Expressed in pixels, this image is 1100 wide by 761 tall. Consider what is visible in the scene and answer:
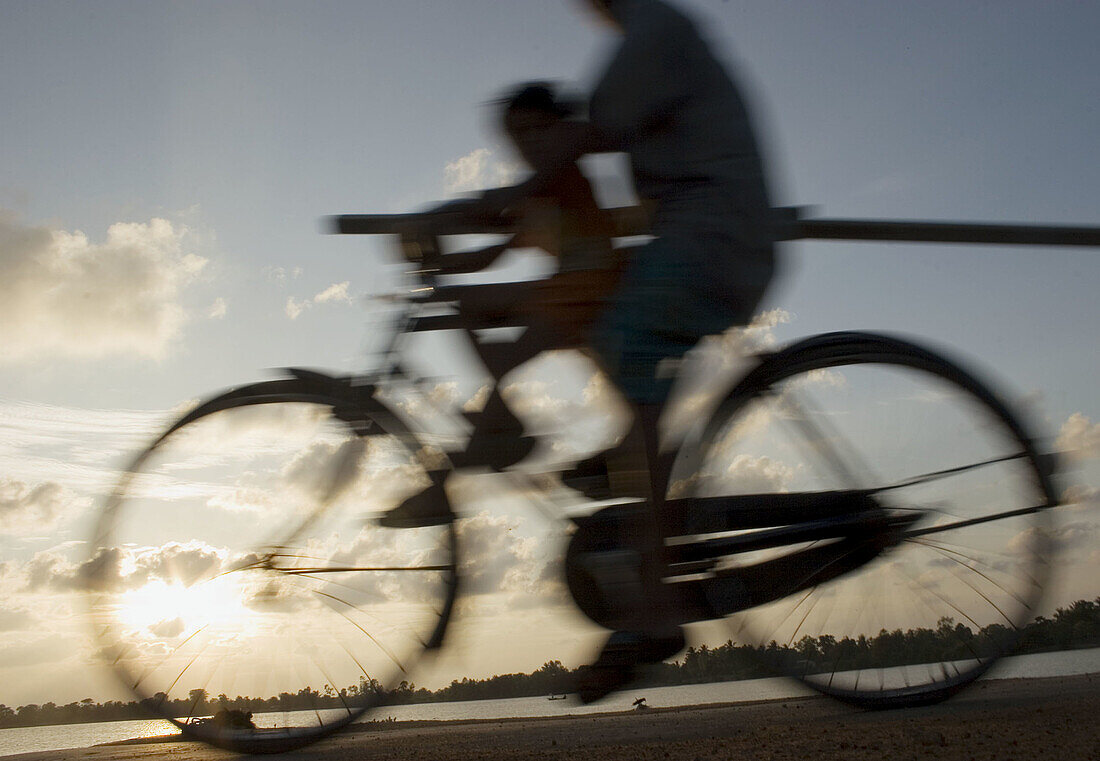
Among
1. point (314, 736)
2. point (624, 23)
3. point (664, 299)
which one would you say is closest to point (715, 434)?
point (664, 299)

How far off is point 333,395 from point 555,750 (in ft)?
4.70

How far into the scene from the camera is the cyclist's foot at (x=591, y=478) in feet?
7.66

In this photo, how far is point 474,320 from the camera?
249 centimetres

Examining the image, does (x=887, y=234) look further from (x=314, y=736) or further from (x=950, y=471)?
(x=314, y=736)

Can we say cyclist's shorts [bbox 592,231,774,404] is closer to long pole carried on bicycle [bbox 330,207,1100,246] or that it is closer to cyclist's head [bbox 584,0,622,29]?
long pole carried on bicycle [bbox 330,207,1100,246]

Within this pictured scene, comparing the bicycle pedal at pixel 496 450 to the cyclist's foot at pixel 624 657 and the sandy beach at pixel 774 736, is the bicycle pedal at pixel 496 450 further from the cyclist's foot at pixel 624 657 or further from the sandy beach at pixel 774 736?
the sandy beach at pixel 774 736

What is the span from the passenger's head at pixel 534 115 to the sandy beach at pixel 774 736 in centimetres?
184

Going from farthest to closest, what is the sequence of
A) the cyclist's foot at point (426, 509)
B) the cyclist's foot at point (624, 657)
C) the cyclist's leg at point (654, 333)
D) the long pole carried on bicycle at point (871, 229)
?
the cyclist's foot at point (426, 509)
the long pole carried on bicycle at point (871, 229)
the cyclist's leg at point (654, 333)
the cyclist's foot at point (624, 657)

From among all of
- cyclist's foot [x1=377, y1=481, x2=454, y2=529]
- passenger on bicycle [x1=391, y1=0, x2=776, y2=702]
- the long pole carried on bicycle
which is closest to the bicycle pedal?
cyclist's foot [x1=377, y1=481, x2=454, y2=529]

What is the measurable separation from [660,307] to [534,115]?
2.64ft

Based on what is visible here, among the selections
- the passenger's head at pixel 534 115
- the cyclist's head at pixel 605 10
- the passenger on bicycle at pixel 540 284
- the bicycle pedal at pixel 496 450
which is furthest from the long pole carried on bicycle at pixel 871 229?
the bicycle pedal at pixel 496 450

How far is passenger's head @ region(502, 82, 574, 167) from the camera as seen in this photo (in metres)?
2.31

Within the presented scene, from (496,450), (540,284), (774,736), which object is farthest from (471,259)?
(774,736)

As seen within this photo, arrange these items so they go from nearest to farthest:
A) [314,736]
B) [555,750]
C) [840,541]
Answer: [555,750] < [840,541] < [314,736]
